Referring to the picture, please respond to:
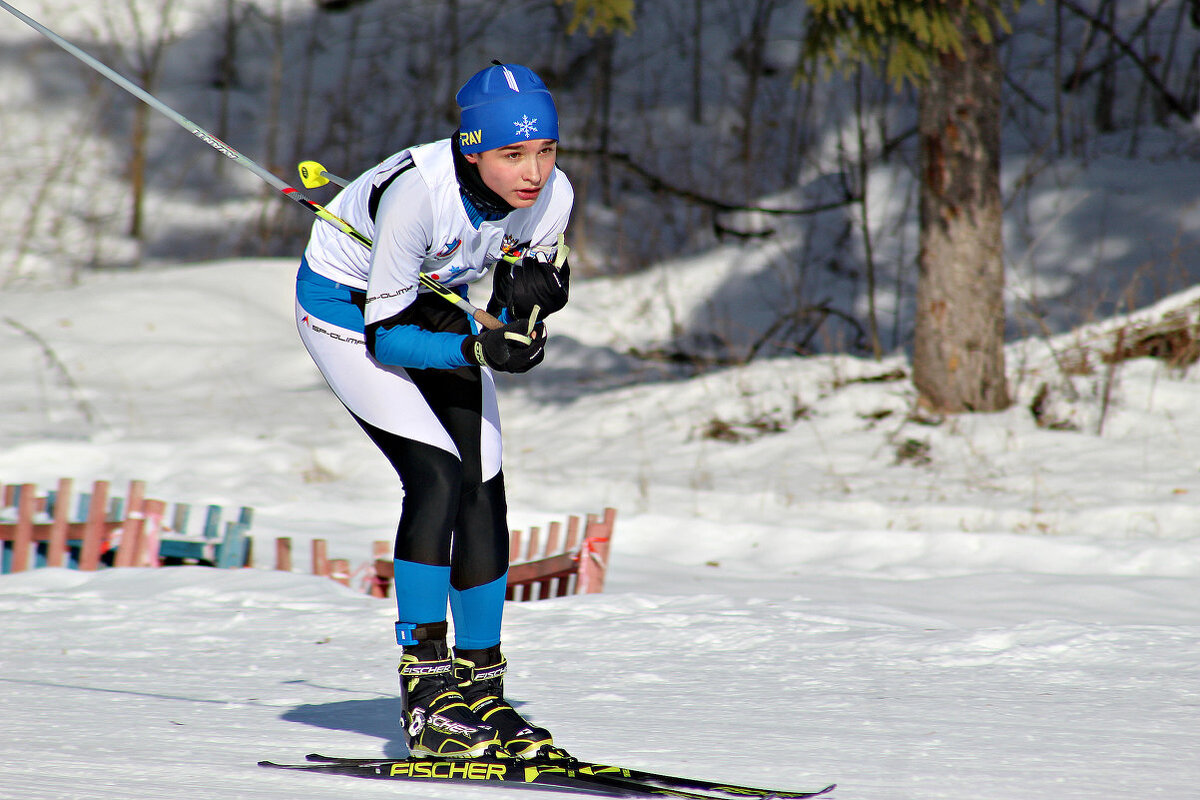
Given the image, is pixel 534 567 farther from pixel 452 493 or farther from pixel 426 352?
pixel 426 352

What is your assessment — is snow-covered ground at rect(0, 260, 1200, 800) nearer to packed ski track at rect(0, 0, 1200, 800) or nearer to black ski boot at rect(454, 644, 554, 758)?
packed ski track at rect(0, 0, 1200, 800)

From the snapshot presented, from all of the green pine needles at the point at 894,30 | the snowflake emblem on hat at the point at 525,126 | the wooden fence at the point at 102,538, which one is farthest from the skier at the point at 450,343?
the green pine needles at the point at 894,30

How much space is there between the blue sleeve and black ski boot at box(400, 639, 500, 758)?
27.7 inches

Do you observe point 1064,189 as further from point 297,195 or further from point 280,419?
point 297,195

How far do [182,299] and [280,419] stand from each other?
3544 mm

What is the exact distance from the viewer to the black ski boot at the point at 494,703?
9.64 feet

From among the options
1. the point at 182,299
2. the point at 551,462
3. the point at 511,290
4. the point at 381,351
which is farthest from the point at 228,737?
the point at 182,299

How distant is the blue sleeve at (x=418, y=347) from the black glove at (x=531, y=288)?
0.16m

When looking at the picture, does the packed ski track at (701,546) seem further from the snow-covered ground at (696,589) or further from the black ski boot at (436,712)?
the black ski boot at (436,712)

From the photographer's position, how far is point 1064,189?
1304 cm

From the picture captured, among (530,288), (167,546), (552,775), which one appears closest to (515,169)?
(530,288)

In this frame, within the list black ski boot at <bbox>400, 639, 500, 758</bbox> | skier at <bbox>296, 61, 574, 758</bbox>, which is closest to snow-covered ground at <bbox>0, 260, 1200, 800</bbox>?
black ski boot at <bbox>400, 639, 500, 758</bbox>

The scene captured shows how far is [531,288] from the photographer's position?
114 inches

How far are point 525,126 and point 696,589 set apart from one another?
3.35 meters
